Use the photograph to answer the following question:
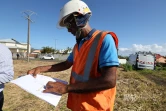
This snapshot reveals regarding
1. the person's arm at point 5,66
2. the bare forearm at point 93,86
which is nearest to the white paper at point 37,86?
the bare forearm at point 93,86

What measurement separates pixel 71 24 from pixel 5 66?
4.79 ft

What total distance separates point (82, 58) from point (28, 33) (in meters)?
30.8

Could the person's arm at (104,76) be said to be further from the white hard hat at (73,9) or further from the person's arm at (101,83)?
the white hard hat at (73,9)

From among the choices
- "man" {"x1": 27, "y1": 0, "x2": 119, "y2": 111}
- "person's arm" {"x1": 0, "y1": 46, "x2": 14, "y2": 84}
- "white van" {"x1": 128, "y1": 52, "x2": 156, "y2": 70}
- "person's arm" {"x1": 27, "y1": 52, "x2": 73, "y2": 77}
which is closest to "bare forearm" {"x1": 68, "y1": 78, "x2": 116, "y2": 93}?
"man" {"x1": 27, "y1": 0, "x2": 119, "y2": 111}

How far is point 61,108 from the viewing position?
193 inches

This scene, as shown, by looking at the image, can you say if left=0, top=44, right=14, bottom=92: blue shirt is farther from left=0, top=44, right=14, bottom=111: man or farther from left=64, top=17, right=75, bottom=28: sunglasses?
left=64, top=17, right=75, bottom=28: sunglasses

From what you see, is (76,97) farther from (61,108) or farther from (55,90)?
(61,108)

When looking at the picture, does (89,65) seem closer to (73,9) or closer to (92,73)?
(92,73)

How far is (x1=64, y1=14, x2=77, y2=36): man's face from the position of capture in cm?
159

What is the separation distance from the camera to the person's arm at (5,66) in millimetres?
2533

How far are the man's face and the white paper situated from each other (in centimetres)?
55

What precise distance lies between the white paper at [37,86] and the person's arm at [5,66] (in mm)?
862

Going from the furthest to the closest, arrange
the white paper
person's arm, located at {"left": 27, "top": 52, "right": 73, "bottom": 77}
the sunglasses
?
person's arm, located at {"left": 27, "top": 52, "right": 73, "bottom": 77}, the sunglasses, the white paper

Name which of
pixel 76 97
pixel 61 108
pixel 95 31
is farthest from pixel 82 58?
pixel 61 108
